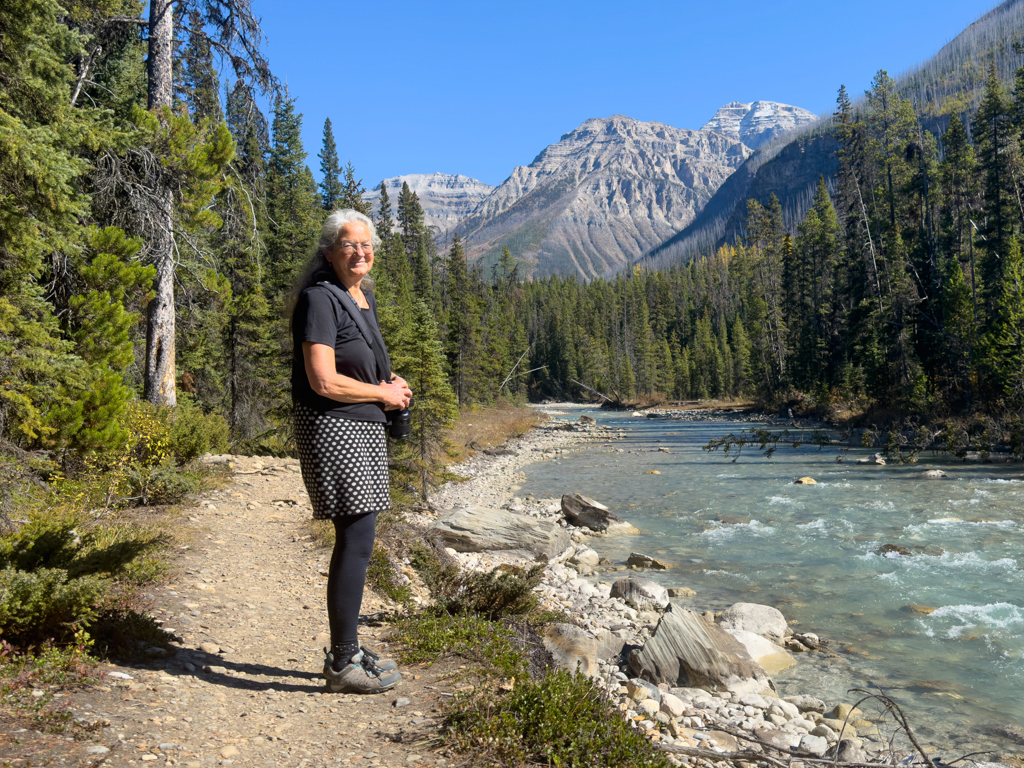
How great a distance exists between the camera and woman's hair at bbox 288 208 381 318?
11.6 ft

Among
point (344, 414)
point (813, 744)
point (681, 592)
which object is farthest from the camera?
point (681, 592)

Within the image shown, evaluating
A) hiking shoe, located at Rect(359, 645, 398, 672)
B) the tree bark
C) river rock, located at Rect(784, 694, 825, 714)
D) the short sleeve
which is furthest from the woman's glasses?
the tree bark

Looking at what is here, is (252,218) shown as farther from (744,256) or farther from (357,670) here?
(744,256)

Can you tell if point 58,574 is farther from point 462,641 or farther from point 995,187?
point 995,187

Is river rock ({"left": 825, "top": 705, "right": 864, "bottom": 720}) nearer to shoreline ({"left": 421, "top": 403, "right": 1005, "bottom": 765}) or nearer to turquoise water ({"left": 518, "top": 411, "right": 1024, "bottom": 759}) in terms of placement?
shoreline ({"left": 421, "top": 403, "right": 1005, "bottom": 765})

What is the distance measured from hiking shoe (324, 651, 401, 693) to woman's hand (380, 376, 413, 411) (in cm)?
137

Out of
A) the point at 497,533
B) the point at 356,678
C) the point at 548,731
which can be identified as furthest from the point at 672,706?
the point at 497,533

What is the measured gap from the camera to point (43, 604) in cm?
345

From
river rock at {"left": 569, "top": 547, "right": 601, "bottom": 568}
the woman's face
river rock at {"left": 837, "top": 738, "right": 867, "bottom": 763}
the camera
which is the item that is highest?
the woman's face

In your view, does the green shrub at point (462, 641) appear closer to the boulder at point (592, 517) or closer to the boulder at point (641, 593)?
the boulder at point (641, 593)

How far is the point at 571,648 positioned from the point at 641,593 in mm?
4301

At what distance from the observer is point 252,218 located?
11.5 metres

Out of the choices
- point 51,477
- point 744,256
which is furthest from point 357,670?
point 744,256

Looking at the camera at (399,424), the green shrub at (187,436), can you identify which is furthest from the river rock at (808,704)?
the green shrub at (187,436)
